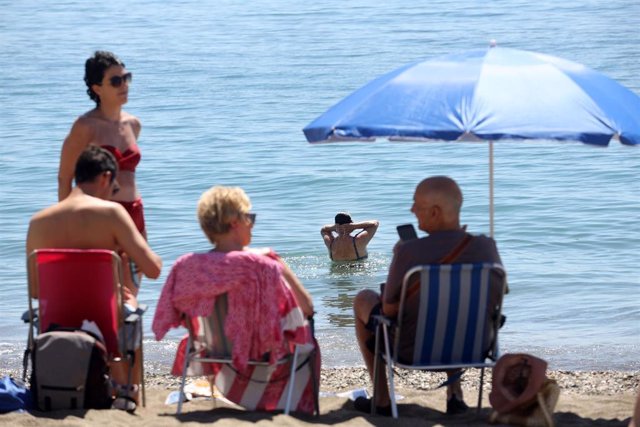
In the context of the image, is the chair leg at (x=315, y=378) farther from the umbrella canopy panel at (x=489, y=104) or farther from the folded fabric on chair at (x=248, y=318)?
the umbrella canopy panel at (x=489, y=104)

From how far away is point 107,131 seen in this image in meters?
5.83

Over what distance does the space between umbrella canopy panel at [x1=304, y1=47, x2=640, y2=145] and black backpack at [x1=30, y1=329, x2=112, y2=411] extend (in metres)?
1.25

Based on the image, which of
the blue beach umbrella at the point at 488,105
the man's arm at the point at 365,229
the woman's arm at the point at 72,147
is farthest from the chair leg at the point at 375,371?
the man's arm at the point at 365,229

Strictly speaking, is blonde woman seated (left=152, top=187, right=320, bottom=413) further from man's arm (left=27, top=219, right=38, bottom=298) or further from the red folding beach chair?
man's arm (left=27, top=219, right=38, bottom=298)

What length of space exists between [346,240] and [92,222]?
21.3ft

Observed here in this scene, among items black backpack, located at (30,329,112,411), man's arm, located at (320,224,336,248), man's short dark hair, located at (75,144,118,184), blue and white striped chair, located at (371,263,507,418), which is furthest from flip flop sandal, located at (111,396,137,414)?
man's arm, located at (320,224,336,248)

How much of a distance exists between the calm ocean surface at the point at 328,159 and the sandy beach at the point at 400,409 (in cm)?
121

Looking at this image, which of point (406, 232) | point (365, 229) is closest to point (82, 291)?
point (406, 232)

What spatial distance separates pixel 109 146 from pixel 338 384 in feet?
6.00

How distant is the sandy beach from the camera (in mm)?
4938

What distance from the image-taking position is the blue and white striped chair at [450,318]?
4.99 meters

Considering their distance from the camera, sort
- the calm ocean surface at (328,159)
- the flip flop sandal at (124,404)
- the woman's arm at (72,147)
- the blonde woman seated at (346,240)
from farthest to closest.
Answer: the blonde woman seated at (346,240), the calm ocean surface at (328,159), the woman's arm at (72,147), the flip flop sandal at (124,404)

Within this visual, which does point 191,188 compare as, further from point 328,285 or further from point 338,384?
point 338,384

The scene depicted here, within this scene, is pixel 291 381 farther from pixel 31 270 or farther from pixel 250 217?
pixel 31 270
